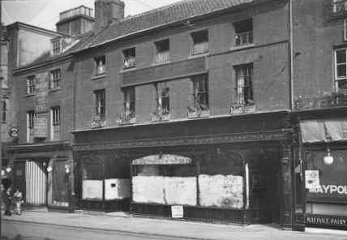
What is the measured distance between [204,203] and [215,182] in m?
1.06

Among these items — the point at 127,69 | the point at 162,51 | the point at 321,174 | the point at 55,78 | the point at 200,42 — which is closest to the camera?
the point at 321,174

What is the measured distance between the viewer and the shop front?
59.0 ft

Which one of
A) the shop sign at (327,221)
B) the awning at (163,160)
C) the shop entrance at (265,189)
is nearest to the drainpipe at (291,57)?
the shop entrance at (265,189)

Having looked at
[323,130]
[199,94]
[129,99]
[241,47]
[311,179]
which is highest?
[241,47]

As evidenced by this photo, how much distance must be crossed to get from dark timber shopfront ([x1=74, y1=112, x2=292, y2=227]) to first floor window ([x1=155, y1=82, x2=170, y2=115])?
2.60 feet

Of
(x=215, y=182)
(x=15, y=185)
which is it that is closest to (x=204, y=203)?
(x=215, y=182)

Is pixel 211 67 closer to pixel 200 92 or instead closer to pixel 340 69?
pixel 200 92

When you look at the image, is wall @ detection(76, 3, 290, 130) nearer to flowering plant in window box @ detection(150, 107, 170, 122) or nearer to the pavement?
flowering plant in window box @ detection(150, 107, 170, 122)

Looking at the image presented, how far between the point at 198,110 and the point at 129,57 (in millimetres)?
5370

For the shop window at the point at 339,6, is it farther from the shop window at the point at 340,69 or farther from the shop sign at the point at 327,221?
the shop sign at the point at 327,221

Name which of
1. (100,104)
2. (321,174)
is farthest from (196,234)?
(100,104)

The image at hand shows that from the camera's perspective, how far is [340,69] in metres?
18.4

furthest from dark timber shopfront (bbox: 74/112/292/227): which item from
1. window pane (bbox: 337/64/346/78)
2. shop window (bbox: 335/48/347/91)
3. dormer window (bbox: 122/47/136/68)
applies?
dormer window (bbox: 122/47/136/68)

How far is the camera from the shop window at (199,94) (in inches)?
890
